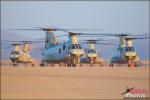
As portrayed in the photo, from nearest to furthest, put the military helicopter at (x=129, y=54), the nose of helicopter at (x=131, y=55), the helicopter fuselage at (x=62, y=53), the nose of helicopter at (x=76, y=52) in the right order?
the nose of helicopter at (x=76, y=52), the helicopter fuselage at (x=62, y=53), the nose of helicopter at (x=131, y=55), the military helicopter at (x=129, y=54)

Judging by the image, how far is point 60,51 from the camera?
185 ft

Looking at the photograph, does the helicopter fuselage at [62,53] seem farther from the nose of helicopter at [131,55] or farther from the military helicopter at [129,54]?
the nose of helicopter at [131,55]

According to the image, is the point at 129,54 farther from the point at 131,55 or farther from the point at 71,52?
the point at 71,52

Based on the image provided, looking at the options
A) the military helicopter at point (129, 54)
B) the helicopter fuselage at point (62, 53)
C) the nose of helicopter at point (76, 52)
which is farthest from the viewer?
the military helicopter at point (129, 54)

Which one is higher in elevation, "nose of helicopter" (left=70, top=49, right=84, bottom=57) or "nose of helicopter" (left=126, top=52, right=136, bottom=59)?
"nose of helicopter" (left=70, top=49, right=84, bottom=57)

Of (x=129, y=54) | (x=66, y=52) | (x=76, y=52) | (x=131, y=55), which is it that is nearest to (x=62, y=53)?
(x=66, y=52)

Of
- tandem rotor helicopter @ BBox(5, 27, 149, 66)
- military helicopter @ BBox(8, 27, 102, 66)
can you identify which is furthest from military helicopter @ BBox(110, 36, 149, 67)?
military helicopter @ BBox(8, 27, 102, 66)

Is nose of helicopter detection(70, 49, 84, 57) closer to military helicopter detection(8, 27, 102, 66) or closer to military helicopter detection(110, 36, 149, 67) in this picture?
military helicopter detection(8, 27, 102, 66)

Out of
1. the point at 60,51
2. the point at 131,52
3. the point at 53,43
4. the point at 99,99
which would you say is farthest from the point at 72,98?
the point at 53,43

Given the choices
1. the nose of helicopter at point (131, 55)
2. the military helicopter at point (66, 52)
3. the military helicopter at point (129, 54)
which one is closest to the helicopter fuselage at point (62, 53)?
the military helicopter at point (66, 52)

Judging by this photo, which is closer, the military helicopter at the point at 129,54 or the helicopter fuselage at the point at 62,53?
the helicopter fuselage at the point at 62,53

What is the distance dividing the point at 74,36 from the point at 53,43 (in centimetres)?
1262

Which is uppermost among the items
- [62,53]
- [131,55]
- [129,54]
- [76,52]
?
[76,52]

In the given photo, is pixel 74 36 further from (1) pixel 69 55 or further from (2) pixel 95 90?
(2) pixel 95 90
